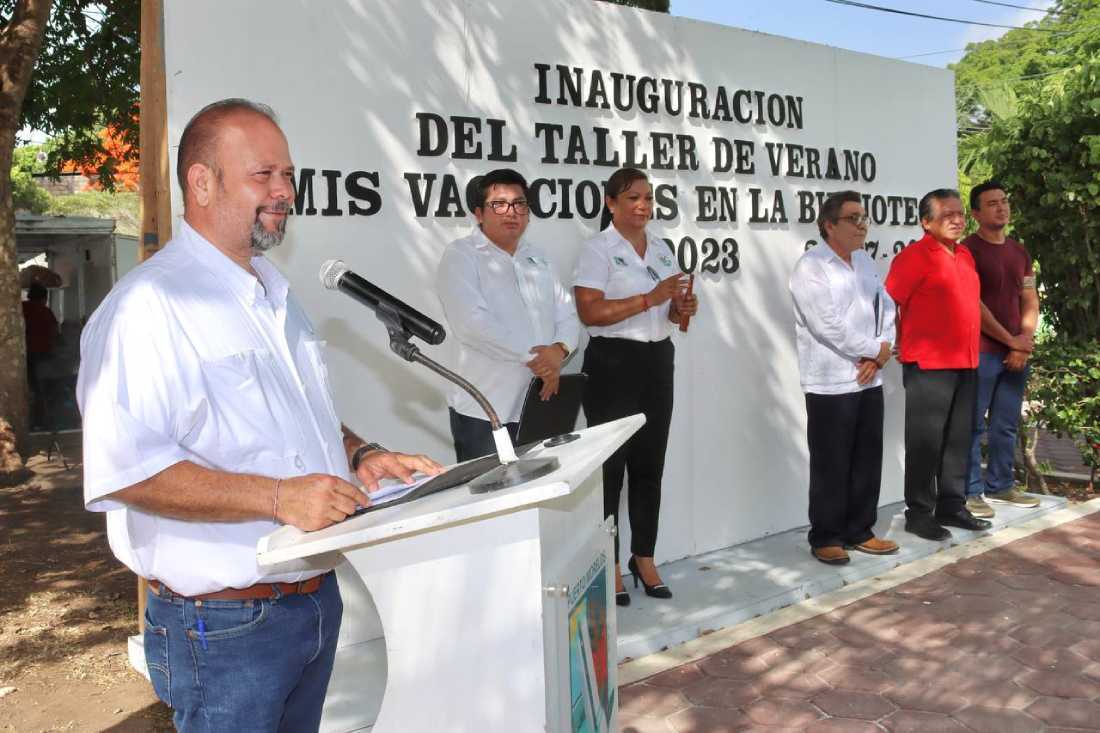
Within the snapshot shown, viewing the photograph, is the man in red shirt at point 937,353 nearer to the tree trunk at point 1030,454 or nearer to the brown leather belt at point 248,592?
the tree trunk at point 1030,454

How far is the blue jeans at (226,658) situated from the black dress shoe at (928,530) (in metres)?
4.91

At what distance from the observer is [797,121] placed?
21.1 feet

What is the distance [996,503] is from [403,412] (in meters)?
4.32

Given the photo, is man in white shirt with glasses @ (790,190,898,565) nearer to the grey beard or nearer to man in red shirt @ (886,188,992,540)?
man in red shirt @ (886,188,992,540)

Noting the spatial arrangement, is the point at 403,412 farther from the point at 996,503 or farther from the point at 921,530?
the point at 996,503

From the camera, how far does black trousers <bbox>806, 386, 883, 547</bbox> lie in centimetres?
562

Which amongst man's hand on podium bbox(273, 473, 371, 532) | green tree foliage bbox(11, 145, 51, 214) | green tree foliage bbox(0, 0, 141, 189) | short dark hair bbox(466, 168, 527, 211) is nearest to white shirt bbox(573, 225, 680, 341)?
short dark hair bbox(466, 168, 527, 211)

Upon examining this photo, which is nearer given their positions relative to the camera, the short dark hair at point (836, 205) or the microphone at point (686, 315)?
the microphone at point (686, 315)

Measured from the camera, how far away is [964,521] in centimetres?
626

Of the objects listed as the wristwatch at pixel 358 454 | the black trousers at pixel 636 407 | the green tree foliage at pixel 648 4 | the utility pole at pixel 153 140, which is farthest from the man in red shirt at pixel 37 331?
the wristwatch at pixel 358 454

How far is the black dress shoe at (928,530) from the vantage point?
19.9ft

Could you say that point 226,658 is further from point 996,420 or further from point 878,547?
point 996,420

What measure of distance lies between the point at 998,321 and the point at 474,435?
3.89 m

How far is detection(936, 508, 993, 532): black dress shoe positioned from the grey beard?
17.5ft
